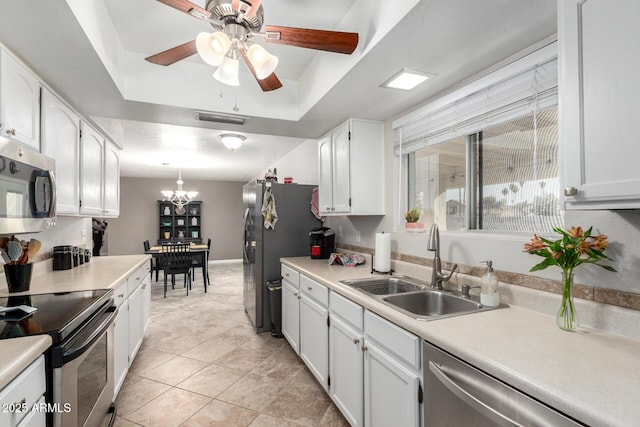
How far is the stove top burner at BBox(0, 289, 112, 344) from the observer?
121 centimetres

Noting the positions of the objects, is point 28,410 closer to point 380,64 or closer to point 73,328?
point 73,328

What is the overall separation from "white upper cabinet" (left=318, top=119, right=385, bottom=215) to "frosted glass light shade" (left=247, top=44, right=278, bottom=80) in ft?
4.10

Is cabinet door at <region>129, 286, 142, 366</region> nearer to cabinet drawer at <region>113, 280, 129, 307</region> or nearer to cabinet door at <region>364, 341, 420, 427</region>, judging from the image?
cabinet drawer at <region>113, 280, 129, 307</region>

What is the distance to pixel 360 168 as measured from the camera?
2.62 metres

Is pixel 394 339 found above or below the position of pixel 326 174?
below

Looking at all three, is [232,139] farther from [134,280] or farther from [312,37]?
[312,37]

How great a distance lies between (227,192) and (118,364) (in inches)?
282

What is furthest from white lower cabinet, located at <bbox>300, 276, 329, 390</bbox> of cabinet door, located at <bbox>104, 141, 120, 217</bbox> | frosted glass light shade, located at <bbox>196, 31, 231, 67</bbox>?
cabinet door, located at <bbox>104, 141, 120, 217</bbox>

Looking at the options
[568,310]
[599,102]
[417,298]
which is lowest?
[417,298]

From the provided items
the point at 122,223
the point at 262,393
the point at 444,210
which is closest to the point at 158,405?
the point at 262,393

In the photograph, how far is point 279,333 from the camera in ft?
11.0

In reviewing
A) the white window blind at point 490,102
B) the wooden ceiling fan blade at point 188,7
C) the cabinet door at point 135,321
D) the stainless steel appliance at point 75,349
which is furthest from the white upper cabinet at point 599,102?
the cabinet door at point 135,321

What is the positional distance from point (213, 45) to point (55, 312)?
55.9 inches

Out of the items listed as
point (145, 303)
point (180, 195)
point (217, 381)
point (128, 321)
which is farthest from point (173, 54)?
point (180, 195)
